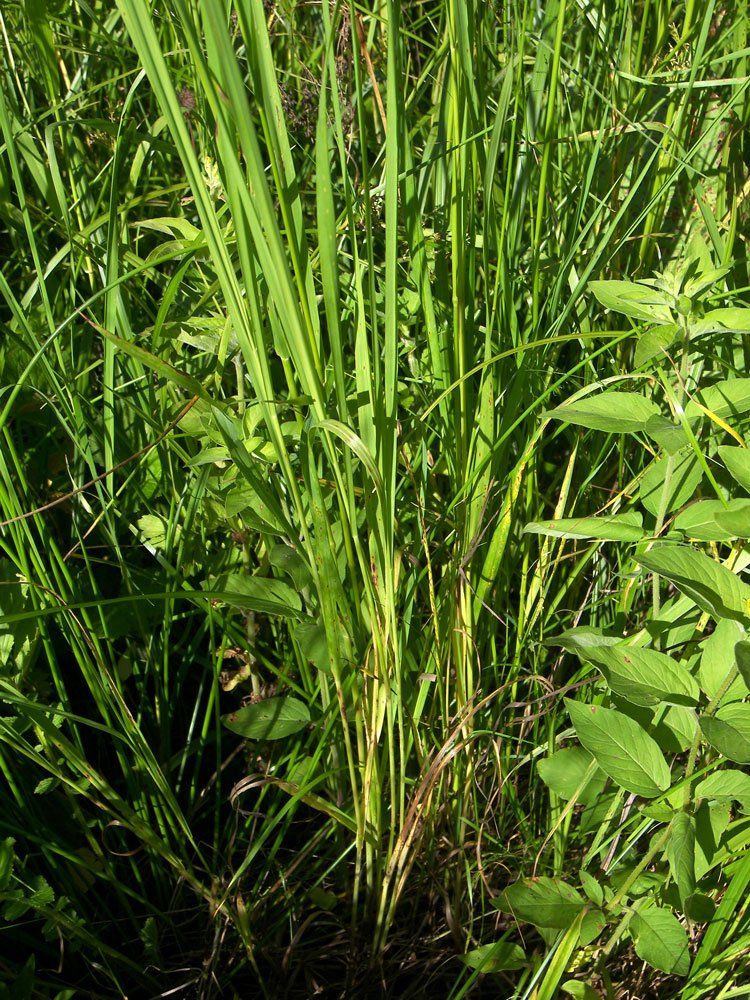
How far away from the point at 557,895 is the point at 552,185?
89 cm

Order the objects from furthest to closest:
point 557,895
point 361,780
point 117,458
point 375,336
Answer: point 117,458 < point 361,780 < point 557,895 < point 375,336

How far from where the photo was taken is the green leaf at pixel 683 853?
2.03 feet

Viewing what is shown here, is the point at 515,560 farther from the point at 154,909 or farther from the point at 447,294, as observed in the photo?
the point at 154,909

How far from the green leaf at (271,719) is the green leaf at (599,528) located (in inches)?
11.8

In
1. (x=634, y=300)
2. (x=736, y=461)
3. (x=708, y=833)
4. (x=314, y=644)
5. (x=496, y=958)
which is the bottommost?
(x=496, y=958)

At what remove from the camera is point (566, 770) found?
2.62 ft

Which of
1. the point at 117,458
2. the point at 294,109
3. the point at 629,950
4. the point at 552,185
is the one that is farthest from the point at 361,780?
the point at 294,109

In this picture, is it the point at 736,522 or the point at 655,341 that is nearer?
the point at 736,522

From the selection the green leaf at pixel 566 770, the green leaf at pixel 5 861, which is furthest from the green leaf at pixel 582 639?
the green leaf at pixel 5 861

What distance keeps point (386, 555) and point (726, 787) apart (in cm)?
A: 37

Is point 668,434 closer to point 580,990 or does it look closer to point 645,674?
point 645,674

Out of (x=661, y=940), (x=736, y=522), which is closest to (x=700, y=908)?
(x=661, y=940)

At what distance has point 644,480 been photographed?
0.80m

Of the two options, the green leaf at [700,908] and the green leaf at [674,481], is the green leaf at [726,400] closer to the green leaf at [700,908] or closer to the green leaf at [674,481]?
the green leaf at [674,481]
